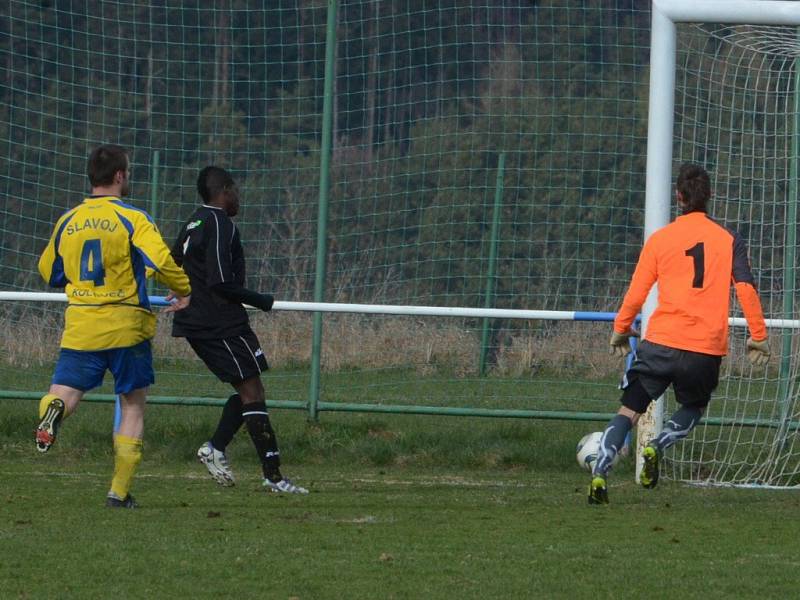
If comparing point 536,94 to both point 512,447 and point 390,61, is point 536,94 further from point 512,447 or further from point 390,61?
point 512,447

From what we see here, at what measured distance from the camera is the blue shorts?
7102 millimetres

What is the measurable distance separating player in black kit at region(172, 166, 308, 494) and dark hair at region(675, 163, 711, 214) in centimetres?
216

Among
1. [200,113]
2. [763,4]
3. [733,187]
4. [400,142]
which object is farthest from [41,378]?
[763,4]

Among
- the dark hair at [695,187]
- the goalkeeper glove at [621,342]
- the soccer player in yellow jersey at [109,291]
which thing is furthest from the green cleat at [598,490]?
the soccer player in yellow jersey at [109,291]

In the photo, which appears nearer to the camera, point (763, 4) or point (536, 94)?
point (763, 4)

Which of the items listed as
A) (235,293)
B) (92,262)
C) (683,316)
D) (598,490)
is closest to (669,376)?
(683,316)

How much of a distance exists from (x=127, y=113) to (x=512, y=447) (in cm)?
535

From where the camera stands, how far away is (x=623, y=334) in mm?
7539

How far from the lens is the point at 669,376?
7484 millimetres

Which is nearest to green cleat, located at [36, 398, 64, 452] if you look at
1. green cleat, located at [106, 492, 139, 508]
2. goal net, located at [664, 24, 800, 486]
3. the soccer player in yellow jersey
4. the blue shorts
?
the soccer player in yellow jersey

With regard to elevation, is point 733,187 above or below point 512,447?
above

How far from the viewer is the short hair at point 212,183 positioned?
805 cm

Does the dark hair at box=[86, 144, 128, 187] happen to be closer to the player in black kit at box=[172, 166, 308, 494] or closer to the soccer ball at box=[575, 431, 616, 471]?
Result: the player in black kit at box=[172, 166, 308, 494]

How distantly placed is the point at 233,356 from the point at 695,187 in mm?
2482
